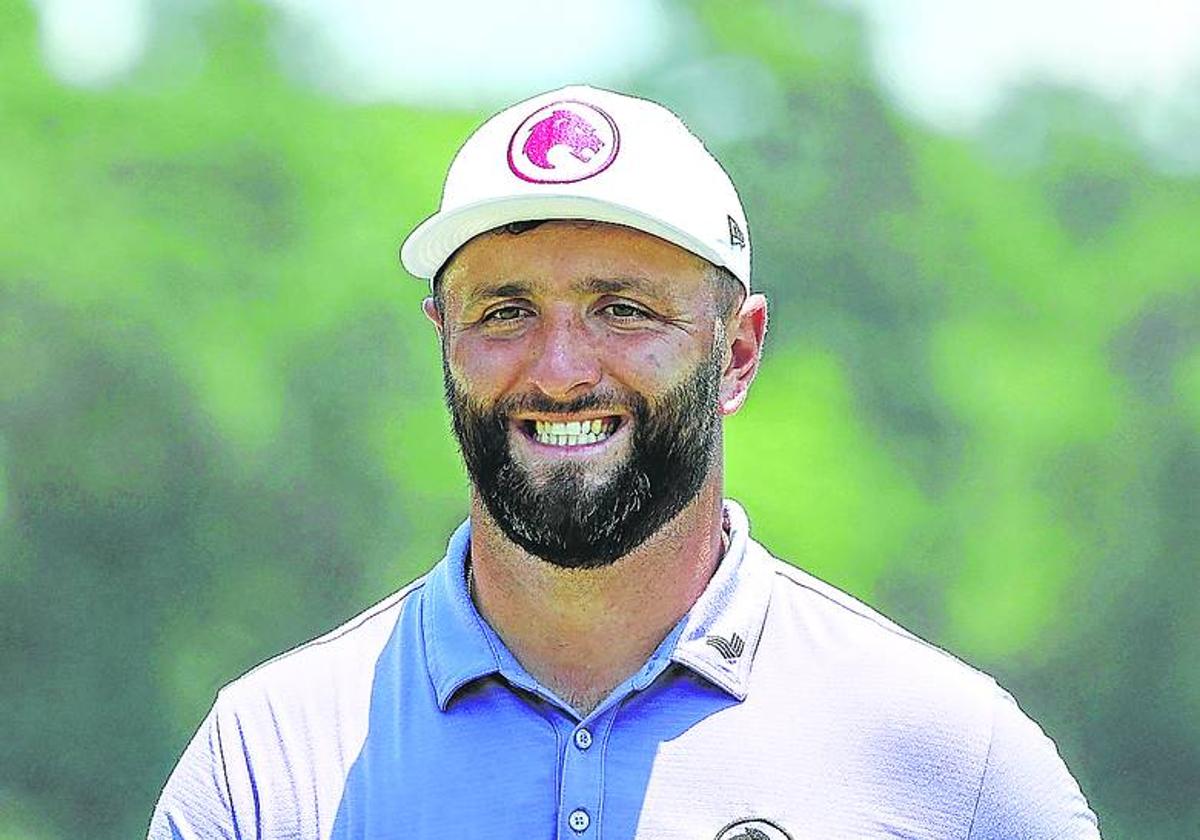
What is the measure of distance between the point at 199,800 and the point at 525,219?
0.67 meters

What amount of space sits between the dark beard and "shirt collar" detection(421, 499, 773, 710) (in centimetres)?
10

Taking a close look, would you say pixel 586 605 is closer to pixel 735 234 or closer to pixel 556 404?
pixel 556 404

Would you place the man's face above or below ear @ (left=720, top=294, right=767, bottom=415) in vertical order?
below

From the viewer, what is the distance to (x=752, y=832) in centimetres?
228

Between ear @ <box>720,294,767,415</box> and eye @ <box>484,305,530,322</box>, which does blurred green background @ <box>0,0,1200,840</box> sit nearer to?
ear @ <box>720,294,767,415</box>

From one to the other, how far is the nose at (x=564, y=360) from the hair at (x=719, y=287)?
0.13 m

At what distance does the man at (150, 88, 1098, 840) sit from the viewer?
2305 millimetres

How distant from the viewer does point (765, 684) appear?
7.85 feet

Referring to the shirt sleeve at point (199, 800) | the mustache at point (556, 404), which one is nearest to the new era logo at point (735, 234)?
the mustache at point (556, 404)

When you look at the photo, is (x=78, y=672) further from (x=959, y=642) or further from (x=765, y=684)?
(x=765, y=684)

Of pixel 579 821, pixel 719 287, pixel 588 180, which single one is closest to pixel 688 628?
pixel 579 821

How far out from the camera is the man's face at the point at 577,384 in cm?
236

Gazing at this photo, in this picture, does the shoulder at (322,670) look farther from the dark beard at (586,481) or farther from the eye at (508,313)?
the eye at (508,313)

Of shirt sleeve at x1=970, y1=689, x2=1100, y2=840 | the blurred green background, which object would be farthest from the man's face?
the blurred green background
